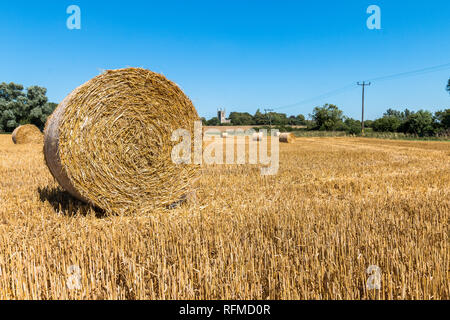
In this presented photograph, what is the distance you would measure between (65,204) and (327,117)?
81.3m

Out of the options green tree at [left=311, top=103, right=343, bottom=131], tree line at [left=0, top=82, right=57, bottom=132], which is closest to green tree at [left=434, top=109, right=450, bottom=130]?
green tree at [left=311, top=103, right=343, bottom=131]

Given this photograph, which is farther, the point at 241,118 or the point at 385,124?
the point at 241,118

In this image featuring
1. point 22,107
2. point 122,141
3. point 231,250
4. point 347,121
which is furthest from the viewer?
point 347,121

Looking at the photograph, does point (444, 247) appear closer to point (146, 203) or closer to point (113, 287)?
point (113, 287)

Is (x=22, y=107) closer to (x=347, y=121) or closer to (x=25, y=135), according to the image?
(x=25, y=135)

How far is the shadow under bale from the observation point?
190 inches

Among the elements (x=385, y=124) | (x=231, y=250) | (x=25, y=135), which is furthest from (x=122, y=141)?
(x=385, y=124)

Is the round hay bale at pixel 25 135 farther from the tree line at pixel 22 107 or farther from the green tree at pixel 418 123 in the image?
the green tree at pixel 418 123

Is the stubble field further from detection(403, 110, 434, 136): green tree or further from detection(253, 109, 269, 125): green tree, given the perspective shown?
detection(253, 109, 269, 125): green tree

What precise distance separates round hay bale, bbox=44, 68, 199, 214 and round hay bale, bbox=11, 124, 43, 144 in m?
18.0

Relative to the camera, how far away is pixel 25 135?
2058 centimetres

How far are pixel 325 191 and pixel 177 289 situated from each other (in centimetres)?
461

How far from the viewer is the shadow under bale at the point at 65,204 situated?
15.8ft
